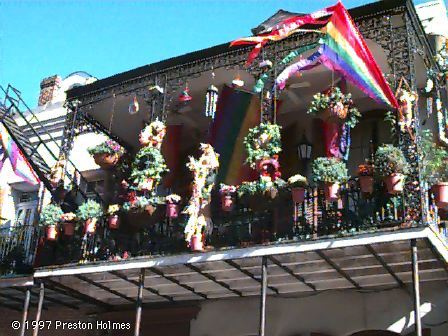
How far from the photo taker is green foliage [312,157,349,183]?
31.5 feet

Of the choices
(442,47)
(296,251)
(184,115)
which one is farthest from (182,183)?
(442,47)

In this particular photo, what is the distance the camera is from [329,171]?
9641 mm

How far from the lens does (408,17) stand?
1050 centimetres

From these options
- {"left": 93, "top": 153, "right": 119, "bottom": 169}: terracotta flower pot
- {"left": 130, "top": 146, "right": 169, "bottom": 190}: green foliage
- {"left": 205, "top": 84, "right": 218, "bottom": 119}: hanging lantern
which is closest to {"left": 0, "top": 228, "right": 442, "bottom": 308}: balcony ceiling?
{"left": 130, "top": 146, "right": 169, "bottom": 190}: green foliage

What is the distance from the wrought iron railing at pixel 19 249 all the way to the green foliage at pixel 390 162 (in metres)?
6.79

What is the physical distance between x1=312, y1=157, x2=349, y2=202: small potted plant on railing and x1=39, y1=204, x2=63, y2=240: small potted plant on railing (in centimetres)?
530

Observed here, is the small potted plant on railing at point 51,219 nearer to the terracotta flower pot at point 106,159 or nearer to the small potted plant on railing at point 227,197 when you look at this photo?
the terracotta flower pot at point 106,159

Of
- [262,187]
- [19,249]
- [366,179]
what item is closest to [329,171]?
[366,179]

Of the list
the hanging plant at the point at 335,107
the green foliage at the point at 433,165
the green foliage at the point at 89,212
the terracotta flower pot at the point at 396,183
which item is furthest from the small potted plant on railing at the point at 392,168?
the green foliage at the point at 89,212

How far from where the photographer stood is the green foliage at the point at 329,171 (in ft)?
31.5

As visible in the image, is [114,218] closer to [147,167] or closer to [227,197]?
[147,167]

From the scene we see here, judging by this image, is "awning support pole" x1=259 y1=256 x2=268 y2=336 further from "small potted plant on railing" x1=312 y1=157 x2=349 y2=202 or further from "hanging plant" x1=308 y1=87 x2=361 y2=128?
"hanging plant" x1=308 y1=87 x2=361 y2=128

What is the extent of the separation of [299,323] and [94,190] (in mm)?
6022

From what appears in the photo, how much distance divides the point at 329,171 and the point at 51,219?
560 centimetres
